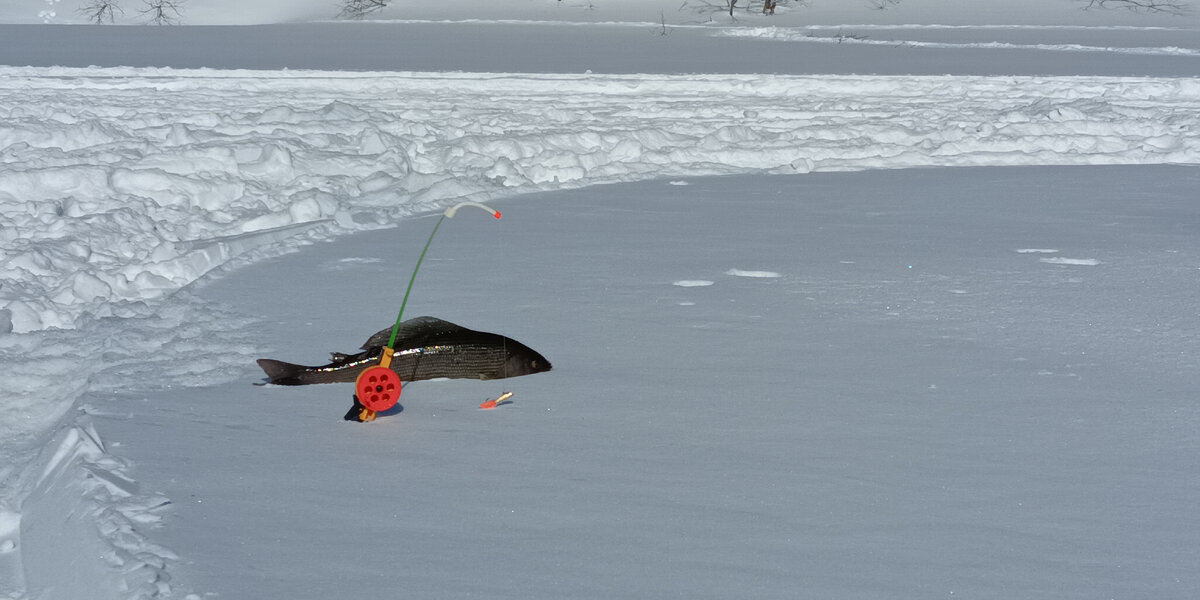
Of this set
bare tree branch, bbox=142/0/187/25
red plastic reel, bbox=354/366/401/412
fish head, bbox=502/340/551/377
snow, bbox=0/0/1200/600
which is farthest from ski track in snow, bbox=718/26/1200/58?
red plastic reel, bbox=354/366/401/412

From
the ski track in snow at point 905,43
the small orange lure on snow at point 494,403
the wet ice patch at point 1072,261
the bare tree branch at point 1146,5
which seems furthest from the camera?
the bare tree branch at point 1146,5

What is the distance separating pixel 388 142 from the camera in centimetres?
838

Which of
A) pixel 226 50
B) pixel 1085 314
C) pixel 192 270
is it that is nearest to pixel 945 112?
pixel 1085 314

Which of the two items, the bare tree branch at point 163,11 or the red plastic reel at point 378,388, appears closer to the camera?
the red plastic reel at point 378,388

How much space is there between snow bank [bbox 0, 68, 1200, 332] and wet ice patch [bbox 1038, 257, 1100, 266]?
119 inches

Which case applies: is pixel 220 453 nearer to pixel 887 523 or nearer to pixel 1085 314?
pixel 887 523

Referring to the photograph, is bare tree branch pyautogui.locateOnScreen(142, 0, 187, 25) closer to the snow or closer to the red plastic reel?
the snow

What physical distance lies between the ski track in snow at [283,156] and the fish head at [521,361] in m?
0.85

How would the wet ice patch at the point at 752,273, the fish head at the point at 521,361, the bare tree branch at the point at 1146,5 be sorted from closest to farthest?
the fish head at the point at 521,361
the wet ice patch at the point at 752,273
the bare tree branch at the point at 1146,5

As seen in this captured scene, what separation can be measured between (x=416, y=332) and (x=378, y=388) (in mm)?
498

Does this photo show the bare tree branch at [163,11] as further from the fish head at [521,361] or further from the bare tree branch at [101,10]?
the fish head at [521,361]

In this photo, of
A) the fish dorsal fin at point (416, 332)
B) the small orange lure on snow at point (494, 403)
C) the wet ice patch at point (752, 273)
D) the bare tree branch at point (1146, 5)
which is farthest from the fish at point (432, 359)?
the bare tree branch at point (1146, 5)

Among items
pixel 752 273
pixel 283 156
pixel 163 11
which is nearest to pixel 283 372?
pixel 752 273

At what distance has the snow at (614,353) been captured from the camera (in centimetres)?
235
